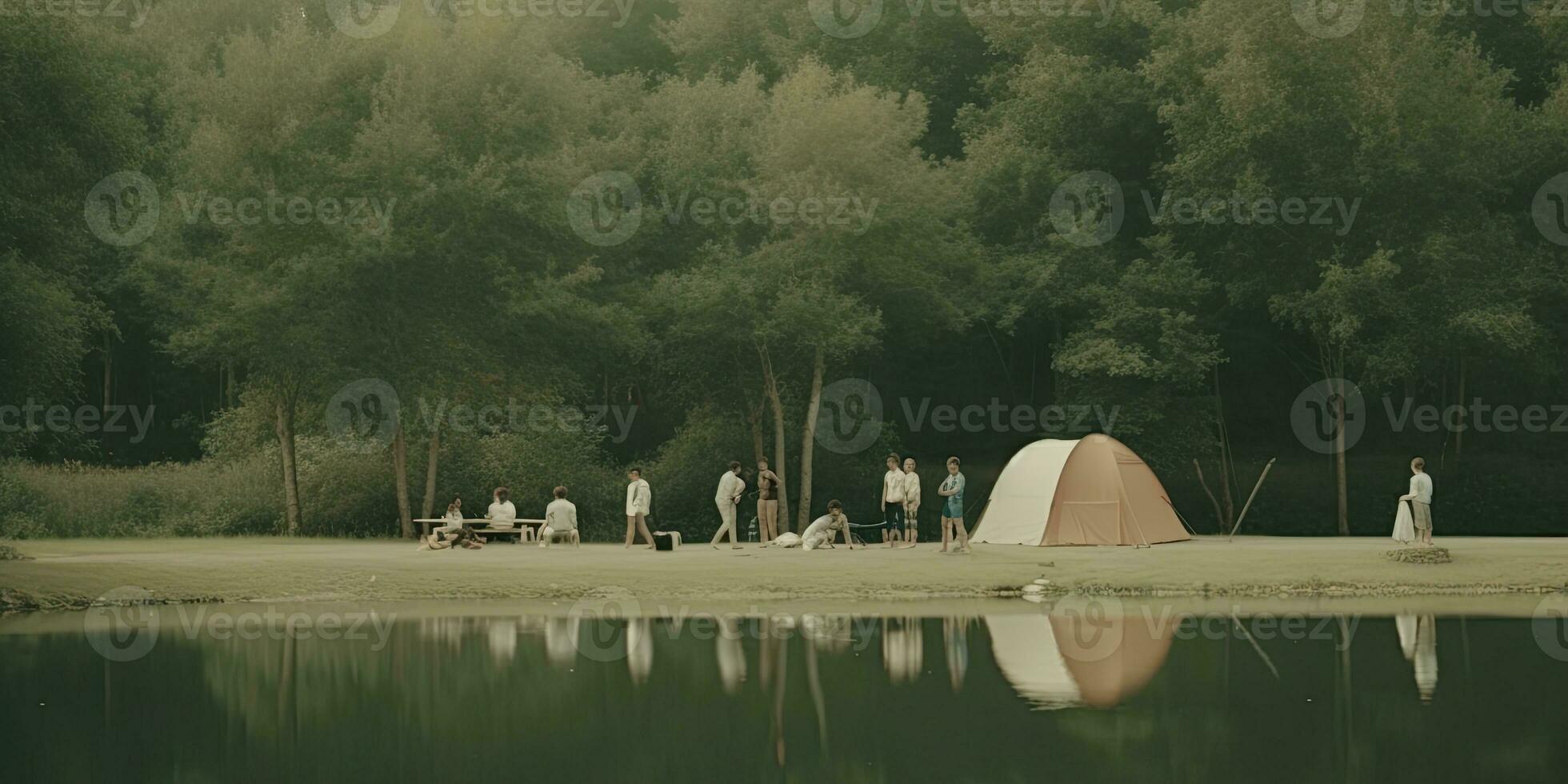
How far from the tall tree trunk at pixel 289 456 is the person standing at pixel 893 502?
14.4 meters

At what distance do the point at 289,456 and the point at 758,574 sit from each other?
15.4m

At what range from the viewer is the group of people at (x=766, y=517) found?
104 feet

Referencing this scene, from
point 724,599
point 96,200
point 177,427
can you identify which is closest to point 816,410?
point 724,599

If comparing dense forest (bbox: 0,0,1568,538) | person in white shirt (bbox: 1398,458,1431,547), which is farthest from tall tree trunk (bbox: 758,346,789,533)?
person in white shirt (bbox: 1398,458,1431,547)

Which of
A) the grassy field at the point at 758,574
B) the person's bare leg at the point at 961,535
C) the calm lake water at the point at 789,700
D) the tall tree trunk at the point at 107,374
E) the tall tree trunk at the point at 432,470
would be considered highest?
the tall tree trunk at the point at 107,374

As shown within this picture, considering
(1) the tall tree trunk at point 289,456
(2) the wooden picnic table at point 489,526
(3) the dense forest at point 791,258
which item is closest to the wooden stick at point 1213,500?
(3) the dense forest at point 791,258

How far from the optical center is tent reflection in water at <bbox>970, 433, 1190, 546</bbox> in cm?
3381

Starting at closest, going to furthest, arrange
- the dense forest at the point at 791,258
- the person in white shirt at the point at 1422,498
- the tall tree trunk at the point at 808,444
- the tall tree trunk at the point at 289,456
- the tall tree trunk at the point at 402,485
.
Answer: the person in white shirt at the point at 1422,498 → the dense forest at the point at 791,258 → the tall tree trunk at the point at 402,485 → the tall tree trunk at the point at 289,456 → the tall tree trunk at the point at 808,444

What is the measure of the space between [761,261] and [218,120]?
1254 cm

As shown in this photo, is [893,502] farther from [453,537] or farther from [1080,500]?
[453,537]

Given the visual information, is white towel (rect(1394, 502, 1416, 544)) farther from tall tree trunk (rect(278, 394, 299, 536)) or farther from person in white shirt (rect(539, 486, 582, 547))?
tall tree trunk (rect(278, 394, 299, 536))

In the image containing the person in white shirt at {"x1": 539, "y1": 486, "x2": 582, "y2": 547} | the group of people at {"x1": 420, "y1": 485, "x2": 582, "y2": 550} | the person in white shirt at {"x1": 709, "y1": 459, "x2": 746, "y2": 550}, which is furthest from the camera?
the person in white shirt at {"x1": 539, "y1": 486, "x2": 582, "y2": 547}

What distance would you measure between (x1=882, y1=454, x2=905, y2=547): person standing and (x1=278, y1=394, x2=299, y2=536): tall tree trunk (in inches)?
568

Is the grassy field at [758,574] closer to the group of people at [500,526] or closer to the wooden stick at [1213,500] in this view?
the group of people at [500,526]
